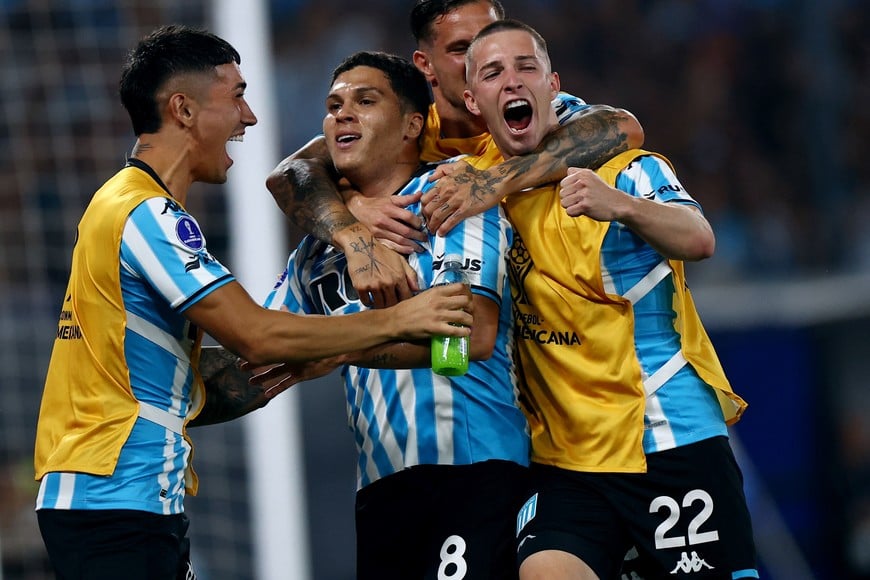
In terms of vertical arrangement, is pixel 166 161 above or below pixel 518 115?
below

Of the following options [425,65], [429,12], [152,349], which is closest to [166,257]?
[152,349]

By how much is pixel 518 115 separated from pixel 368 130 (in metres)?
0.54

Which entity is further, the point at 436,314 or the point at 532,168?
the point at 532,168

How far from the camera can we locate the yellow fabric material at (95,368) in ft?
12.1

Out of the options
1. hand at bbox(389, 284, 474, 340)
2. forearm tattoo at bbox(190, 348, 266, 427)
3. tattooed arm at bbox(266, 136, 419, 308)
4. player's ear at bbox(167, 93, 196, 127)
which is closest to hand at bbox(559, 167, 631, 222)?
hand at bbox(389, 284, 474, 340)

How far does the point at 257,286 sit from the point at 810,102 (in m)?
5.48

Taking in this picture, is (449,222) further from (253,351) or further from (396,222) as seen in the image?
(253,351)

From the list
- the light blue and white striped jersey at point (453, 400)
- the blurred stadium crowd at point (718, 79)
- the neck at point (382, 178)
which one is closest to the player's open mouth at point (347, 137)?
the neck at point (382, 178)

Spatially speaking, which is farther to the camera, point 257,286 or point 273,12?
point 273,12

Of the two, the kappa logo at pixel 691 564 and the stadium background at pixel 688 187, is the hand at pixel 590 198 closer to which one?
the kappa logo at pixel 691 564

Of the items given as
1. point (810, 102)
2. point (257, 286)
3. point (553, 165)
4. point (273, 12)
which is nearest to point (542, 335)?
point (553, 165)

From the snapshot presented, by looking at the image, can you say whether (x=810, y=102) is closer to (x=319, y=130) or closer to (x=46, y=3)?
(x=319, y=130)

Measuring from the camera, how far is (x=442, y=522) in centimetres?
398

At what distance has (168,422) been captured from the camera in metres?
3.77
